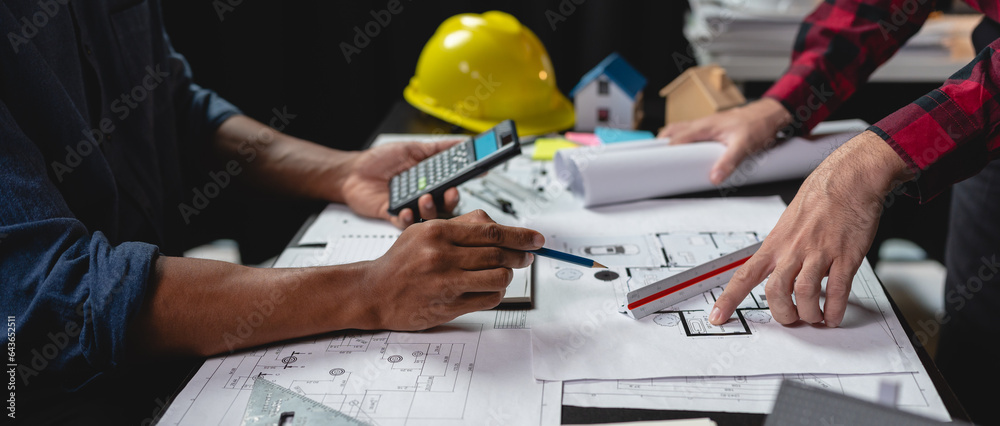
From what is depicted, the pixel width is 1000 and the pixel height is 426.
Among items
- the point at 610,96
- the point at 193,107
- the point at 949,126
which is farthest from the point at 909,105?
the point at 193,107

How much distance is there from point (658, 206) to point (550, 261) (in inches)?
10.1

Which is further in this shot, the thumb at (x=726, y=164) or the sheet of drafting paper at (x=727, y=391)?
the thumb at (x=726, y=164)

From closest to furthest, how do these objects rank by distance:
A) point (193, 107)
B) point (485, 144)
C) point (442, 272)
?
point (442, 272) → point (485, 144) → point (193, 107)

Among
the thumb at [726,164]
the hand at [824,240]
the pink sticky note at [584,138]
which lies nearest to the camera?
the hand at [824,240]

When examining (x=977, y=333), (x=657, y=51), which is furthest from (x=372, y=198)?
(x=657, y=51)

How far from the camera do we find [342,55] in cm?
210

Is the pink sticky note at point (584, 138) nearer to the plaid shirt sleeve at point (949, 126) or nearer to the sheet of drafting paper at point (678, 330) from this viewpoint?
the sheet of drafting paper at point (678, 330)

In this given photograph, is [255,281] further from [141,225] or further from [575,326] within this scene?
[141,225]

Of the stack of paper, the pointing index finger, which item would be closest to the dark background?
the stack of paper

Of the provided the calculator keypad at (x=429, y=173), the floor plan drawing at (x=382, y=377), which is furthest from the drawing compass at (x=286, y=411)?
the calculator keypad at (x=429, y=173)

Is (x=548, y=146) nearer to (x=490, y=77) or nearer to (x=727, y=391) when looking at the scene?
(x=490, y=77)

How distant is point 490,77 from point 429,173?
1.38ft

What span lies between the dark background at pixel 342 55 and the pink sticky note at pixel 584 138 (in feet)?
2.61

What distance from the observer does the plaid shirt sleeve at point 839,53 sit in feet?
3.73
